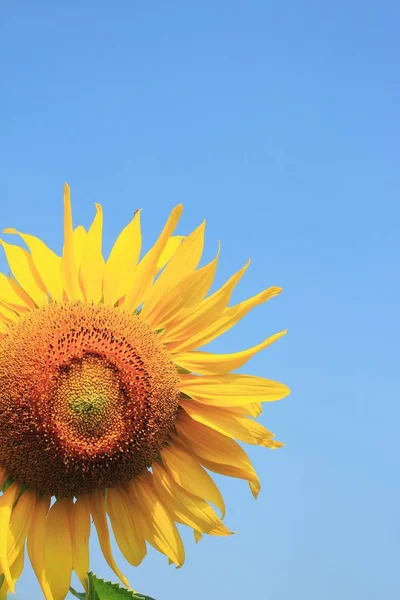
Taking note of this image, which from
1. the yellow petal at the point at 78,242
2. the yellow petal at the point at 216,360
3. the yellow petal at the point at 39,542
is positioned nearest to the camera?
the yellow petal at the point at 39,542

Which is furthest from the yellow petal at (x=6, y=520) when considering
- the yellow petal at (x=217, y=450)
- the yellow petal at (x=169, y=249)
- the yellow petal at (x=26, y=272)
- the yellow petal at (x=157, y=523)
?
the yellow petal at (x=169, y=249)

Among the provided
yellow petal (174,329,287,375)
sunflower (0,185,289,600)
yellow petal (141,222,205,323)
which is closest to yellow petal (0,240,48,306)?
sunflower (0,185,289,600)

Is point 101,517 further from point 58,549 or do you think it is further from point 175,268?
point 175,268

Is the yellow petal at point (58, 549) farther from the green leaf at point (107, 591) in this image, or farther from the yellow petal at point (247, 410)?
the yellow petal at point (247, 410)

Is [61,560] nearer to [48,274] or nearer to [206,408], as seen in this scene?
[206,408]

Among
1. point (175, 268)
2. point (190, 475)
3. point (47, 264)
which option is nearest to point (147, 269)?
point (175, 268)

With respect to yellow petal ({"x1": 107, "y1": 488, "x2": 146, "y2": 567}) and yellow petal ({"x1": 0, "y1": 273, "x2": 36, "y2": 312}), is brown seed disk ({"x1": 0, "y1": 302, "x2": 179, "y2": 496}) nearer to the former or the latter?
Answer: yellow petal ({"x1": 107, "y1": 488, "x2": 146, "y2": 567})

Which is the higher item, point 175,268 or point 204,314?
point 175,268
